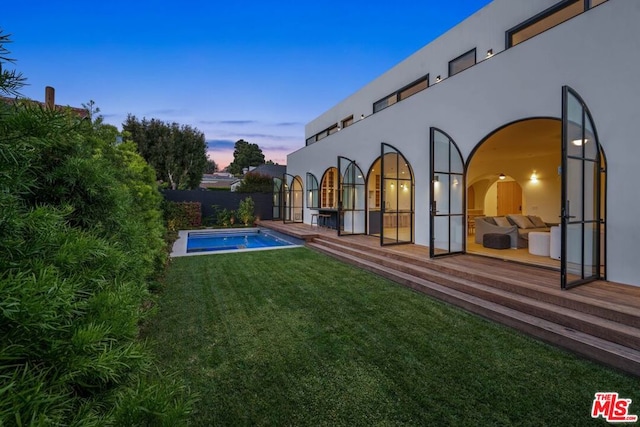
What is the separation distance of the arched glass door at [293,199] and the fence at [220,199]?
1597 mm

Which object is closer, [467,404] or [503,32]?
[467,404]

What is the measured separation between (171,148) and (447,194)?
18332 millimetres

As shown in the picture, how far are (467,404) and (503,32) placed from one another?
9.05 m

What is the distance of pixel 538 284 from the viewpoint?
4203 mm

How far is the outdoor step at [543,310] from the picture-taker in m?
2.97

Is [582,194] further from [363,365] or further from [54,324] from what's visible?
[54,324]

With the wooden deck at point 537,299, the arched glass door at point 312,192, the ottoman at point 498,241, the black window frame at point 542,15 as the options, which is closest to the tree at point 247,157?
the arched glass door at point 312,192

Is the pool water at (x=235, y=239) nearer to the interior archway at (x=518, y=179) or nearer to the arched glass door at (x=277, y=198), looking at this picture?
the arched glass door at (x=277, y=198)

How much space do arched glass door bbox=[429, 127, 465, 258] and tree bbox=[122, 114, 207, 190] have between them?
17.9 metres

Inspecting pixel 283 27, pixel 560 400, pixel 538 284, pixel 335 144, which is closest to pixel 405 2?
pixel 283 27

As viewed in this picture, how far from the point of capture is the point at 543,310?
362 cm

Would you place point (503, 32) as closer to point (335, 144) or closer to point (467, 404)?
point (335, 144)

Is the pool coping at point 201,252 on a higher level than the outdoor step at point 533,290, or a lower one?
lower

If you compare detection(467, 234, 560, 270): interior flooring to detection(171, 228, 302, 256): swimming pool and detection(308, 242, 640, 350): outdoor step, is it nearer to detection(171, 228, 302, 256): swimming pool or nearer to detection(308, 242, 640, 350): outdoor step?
detection(308, 242, 640, 350): outdoor step
